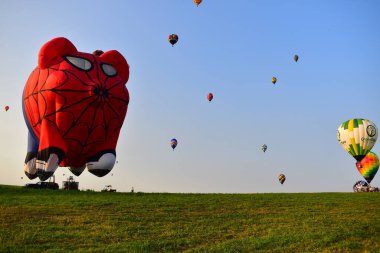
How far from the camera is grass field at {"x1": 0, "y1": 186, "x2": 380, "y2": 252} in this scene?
12727 mm

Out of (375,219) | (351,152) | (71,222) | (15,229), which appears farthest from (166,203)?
(351,152)

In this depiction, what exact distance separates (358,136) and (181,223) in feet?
88.0

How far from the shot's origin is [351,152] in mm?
39344

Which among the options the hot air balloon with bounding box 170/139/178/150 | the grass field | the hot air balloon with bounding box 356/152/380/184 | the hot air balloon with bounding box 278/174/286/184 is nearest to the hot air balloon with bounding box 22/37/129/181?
the grass field

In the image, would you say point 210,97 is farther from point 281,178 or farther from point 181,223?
point 181,223

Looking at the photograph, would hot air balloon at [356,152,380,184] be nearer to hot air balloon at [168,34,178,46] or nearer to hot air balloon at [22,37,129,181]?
hot air balloon at [168,34,178,46]

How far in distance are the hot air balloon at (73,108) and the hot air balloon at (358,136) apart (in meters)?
21.0

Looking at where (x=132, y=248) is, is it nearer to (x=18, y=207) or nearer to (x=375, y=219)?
(x=18, y=207)

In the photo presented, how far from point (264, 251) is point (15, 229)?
24.7 feet

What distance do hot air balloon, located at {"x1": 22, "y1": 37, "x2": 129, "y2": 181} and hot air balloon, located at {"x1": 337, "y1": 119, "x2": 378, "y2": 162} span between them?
21.0 meters

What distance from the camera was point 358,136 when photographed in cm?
3819

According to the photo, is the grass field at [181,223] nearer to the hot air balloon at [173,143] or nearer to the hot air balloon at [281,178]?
the hot air balloon at [173,143]

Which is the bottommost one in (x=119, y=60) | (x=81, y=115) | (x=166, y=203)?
(x=166, y=203)

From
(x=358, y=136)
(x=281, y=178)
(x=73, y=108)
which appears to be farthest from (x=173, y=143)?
(x=73, y=108)
